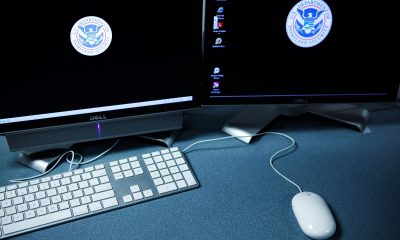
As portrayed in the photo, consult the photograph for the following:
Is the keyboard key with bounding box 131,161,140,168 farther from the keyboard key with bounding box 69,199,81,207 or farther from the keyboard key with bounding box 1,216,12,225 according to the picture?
the keyboard key with bounding box 1,216,12,225

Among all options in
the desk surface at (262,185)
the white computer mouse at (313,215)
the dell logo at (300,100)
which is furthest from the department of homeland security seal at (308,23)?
the white computer mouse at (313,215)

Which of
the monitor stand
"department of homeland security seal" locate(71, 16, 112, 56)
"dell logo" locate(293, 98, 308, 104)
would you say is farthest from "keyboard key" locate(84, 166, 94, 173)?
"dell logo" locate(293, 98, 308, 104)

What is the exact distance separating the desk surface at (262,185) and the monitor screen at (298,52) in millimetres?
110

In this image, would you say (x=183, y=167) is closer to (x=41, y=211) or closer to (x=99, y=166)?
(x=99, y=166)

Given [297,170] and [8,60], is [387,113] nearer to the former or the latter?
[297,170]

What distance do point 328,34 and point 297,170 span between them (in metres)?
0.33

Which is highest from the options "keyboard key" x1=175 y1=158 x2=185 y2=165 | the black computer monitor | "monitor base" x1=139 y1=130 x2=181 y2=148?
the black computer monitor

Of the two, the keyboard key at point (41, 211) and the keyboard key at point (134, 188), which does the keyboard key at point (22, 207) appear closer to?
the keyboard key at point (41, 211)

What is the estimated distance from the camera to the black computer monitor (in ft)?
2.38

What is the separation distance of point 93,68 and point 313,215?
0.53 metres

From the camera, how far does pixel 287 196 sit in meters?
0.76

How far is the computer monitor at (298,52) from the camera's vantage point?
0.85m

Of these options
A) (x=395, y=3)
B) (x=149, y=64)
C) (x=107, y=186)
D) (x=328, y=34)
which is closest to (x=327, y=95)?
(x=328, y=34)

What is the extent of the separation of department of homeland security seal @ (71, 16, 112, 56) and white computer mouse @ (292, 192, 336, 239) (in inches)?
19.6
